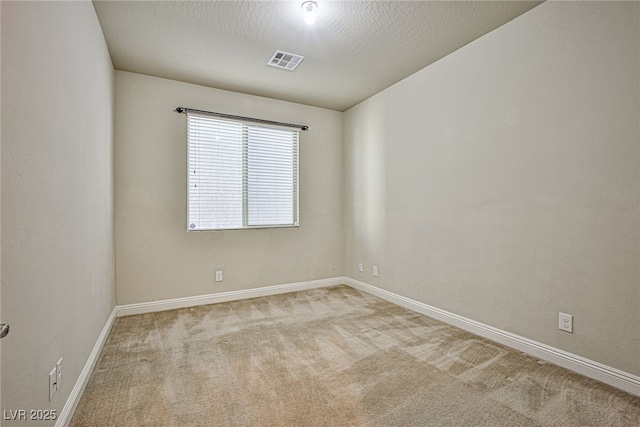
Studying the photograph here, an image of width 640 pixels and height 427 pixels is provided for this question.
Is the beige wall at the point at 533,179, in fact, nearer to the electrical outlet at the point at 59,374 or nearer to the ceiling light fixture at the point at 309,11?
the ceiling light fixture at the point at 309,11

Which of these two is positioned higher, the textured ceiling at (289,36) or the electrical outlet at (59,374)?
the textured ceiling at (289,36)

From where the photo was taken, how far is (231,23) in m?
2.63

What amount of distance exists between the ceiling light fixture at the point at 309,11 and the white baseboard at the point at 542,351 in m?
2.94

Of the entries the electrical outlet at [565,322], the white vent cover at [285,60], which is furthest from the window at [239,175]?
the electrical outlet at [565,322]

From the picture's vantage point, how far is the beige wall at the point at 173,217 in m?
3.52

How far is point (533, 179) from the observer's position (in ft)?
8.18

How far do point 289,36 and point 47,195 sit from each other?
2.22m

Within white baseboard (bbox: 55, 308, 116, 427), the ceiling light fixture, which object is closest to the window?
white baseboard (bbox: 55, 308, 116, 427)

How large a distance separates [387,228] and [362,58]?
1.97 metres

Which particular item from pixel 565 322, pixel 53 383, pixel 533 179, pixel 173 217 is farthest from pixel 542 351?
pixel 173 217

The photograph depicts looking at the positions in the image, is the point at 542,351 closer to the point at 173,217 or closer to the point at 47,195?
the point at 47,195

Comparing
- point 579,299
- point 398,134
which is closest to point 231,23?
point 398,134

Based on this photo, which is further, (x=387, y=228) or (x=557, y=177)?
(x=387, y=228)

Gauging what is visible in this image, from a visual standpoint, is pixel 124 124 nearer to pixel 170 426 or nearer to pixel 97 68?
pixel 97 68
